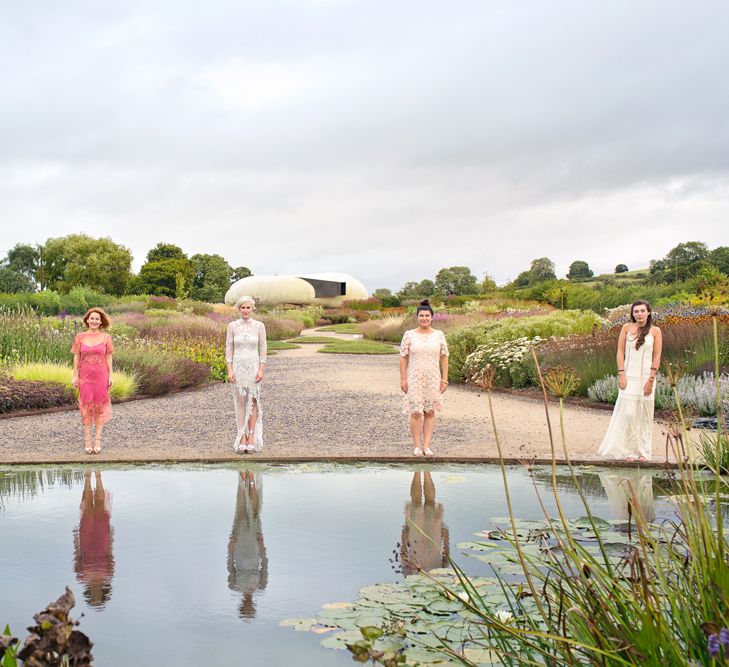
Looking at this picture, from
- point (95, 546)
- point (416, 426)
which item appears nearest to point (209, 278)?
point (416, 426)

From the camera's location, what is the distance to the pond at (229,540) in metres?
3.83

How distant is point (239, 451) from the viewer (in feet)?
27.4

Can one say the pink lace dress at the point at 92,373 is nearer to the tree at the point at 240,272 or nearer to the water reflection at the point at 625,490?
the water reflection at the point at 625,490

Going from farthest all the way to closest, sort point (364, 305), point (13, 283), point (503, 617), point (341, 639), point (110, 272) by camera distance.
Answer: point (110, 272) → point (13, 283) → point (364, 305) → point (341, 639) → point (503, 617)

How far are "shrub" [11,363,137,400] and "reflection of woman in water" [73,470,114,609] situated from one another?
6.48 m

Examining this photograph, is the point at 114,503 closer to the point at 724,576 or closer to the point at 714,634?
the point at 724,576

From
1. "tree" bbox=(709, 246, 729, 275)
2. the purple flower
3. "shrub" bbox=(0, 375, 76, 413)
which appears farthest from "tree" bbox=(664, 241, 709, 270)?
the purple flower

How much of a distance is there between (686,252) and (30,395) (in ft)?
186

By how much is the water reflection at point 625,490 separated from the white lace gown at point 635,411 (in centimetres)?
40

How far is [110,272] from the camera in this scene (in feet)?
225

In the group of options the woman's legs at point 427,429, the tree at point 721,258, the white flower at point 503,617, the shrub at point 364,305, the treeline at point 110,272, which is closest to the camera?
the white flower at point 503,617

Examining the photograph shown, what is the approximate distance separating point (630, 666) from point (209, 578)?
3015 mm

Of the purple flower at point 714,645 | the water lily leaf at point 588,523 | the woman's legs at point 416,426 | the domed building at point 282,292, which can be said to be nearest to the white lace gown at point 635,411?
the woman's legs at point 416,426

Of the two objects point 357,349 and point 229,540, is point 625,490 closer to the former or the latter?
point 229,540
